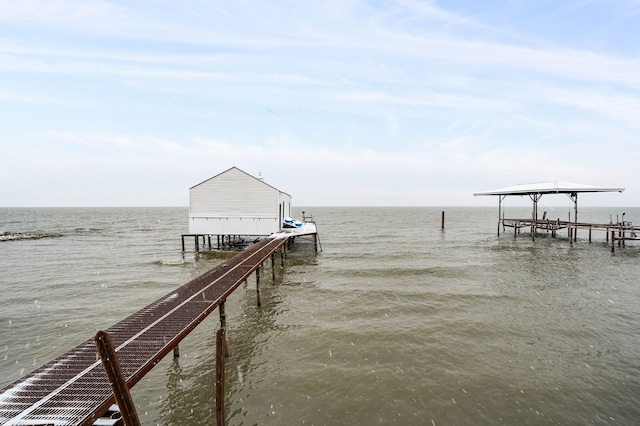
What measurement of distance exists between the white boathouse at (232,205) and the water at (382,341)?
19.4ft

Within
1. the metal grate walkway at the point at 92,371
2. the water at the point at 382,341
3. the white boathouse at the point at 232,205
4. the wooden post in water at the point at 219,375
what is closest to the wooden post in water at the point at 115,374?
the metal grate walkway at the point at 92,371

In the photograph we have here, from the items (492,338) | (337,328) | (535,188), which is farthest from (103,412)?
(535,188)

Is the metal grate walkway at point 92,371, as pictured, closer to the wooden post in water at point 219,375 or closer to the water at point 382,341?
the wooden post in water at point 219,375

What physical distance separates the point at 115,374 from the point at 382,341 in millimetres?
8387

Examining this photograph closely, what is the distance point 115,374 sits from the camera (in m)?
4.40

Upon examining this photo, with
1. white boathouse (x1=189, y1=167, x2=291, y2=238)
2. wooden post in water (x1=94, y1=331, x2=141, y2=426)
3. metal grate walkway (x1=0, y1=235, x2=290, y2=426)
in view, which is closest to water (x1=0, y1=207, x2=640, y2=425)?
metal grate walkway (x1=0, y1=235, x2=290, y2=426)

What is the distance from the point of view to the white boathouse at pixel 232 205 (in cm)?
2727

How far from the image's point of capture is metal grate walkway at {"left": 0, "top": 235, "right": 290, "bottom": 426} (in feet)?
16.0

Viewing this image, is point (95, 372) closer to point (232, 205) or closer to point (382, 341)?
point (382, 341)

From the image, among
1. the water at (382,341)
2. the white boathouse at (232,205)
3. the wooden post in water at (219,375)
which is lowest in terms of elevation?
the water at (382,341)

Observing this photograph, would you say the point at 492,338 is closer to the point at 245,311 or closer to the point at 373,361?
the point at 373,361

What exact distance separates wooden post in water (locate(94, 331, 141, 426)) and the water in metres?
2.96

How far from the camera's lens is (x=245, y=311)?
14.3 m

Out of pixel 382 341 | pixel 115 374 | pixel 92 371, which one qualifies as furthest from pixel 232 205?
pixel 115 374
